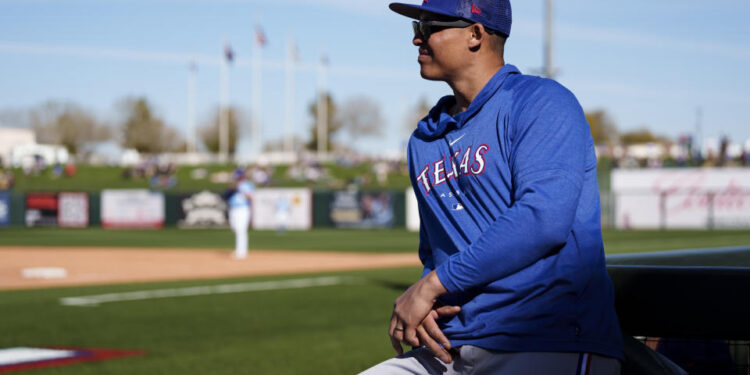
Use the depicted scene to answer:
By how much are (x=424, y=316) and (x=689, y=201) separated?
35.3 metres

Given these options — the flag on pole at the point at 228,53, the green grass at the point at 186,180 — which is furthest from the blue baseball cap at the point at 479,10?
the flag on pole at the point at 228,53

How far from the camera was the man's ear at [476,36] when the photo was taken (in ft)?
7.94

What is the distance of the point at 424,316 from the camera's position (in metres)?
2.32

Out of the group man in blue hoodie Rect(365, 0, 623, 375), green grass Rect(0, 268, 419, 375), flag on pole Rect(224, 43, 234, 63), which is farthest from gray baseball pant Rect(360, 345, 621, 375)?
flag on pole Rect(224, 43, 234, 63)

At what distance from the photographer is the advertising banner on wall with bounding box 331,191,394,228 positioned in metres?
37.4

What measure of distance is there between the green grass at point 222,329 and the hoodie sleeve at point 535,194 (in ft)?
17.0

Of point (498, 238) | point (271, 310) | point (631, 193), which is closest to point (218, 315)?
point (271, 310)

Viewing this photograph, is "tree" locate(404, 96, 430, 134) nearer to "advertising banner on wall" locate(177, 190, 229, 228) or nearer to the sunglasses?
"advertising banner on wall" locate(177, 190, 229, 228)

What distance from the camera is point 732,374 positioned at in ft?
9.64

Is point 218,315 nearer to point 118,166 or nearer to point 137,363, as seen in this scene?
point 137,363

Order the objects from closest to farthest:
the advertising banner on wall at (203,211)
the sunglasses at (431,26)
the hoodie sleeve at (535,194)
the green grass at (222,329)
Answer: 1. the hoodie sleeve at (535,194)
2. the sunglasses at (431,26)
3. the green grass at (222,329)
4. the advertising banner on wall at (203,211)

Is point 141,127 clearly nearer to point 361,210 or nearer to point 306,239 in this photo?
point 361,210

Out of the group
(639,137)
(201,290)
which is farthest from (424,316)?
(639,137)

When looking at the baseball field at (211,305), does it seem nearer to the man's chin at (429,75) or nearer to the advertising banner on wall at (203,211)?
the man's chin at (429,75)
